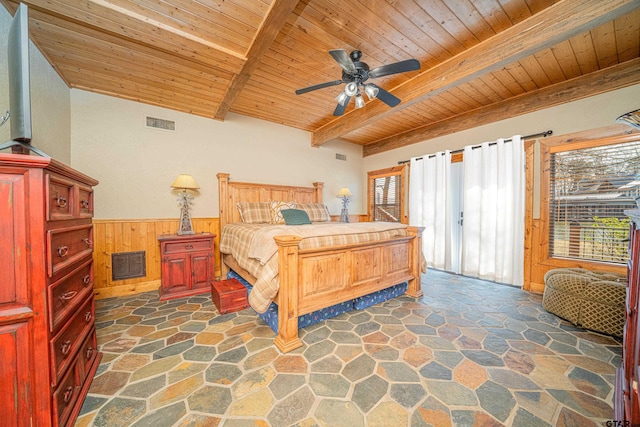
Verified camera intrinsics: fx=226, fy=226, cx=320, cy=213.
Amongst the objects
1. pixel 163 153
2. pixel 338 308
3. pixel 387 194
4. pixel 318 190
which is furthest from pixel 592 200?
pixel 163 153

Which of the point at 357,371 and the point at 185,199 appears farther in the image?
the point at 185,199

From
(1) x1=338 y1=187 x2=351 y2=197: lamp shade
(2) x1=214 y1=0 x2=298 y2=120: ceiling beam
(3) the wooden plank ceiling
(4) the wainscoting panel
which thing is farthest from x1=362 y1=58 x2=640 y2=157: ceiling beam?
(4) the wainscoting panel

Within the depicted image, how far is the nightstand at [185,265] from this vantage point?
2.89m

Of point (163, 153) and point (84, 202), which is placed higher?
point (163, 153)

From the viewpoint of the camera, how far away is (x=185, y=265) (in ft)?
9.84

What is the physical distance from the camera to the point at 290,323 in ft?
6.25

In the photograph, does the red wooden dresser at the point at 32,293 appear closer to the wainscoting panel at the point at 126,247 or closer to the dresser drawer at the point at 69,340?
the dresser drawer at the point at 69,340

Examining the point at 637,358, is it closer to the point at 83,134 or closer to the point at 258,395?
the point at 258,395

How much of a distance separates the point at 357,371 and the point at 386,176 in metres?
4.36

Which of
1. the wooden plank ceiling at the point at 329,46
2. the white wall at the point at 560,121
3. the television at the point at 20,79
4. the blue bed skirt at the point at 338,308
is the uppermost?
the wooden plank ceiling at the point at 329,46

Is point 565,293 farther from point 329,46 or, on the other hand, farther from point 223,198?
point 223,198

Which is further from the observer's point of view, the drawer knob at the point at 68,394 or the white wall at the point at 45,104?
the white wall at the point at 45,104

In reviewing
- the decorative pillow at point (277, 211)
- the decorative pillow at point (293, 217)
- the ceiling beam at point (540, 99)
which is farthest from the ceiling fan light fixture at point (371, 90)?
the ceiling beam at point (540, 99)

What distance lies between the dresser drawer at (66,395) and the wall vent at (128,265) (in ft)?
6.97
